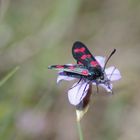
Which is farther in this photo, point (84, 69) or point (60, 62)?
point (60, 62)

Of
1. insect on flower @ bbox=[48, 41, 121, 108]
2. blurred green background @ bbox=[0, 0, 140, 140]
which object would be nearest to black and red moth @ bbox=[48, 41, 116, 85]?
insect on flower @ bbox=[48, 41, 121, 108]

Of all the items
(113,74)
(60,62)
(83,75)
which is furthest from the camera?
(60,62)

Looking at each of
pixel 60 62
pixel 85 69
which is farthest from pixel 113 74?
pixel 60 62

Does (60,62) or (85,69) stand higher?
(60,62)

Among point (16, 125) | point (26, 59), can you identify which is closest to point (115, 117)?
point (16, 125)

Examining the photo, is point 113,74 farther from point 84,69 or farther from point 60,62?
point 60,62

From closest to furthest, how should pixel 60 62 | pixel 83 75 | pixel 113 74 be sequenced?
pixel 83 75, pixel 113 74, pixel 60 62

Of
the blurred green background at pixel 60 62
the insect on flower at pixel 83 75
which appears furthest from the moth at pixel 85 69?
the blurred green background at pixel 60 62
